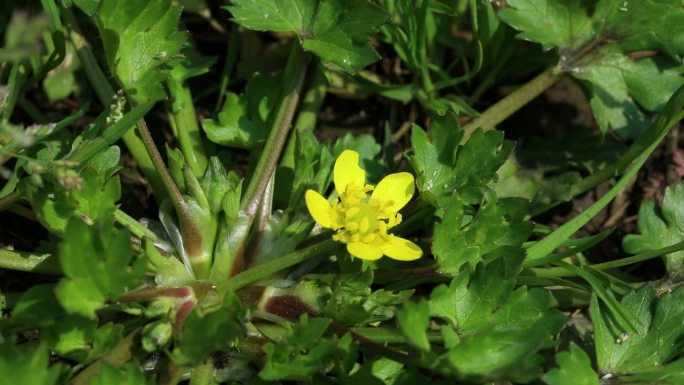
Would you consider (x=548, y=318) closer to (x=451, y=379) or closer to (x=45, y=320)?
(x=451, y=379)

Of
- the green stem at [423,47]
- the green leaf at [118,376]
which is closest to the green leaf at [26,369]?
the green leaf at [118,376]

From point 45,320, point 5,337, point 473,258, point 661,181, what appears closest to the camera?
point 45,320

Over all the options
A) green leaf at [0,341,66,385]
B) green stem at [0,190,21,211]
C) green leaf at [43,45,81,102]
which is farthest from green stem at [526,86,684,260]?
green leaf at [43,45,81,102]

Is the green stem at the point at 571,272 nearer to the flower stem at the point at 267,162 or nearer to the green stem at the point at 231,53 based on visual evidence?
the flower stem at the point at 267,162

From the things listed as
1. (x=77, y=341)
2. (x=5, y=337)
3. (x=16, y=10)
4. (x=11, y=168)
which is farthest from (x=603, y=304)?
(x=16, y=10)

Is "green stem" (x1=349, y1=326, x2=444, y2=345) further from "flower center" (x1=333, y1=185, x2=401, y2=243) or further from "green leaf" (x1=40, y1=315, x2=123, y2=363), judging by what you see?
"green leaf" (x1=40, y1=315, x2=123, y2=363)
